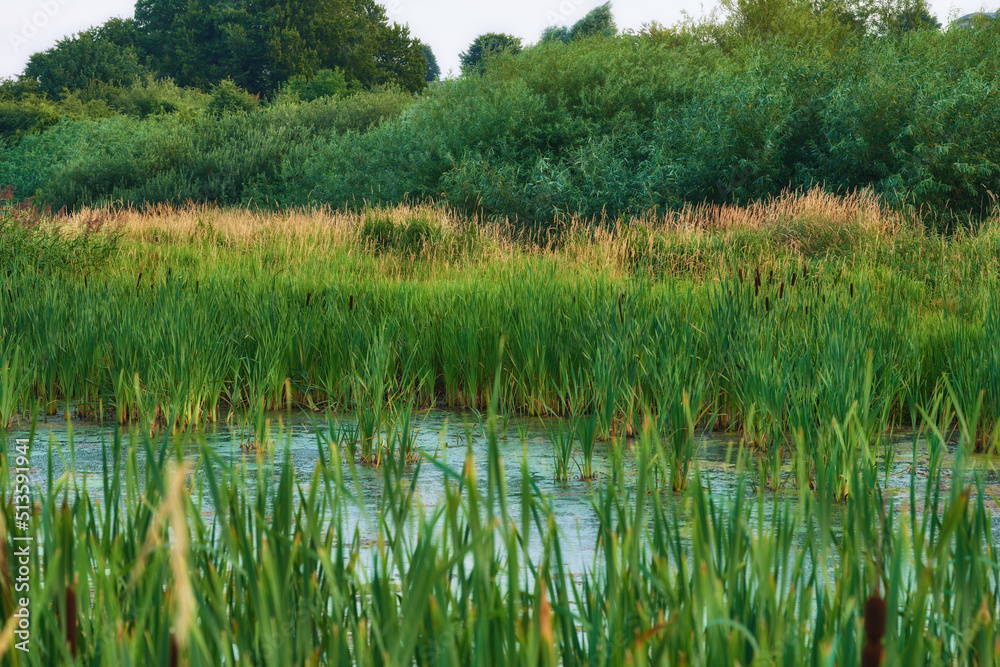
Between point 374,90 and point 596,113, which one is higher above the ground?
point 374,90

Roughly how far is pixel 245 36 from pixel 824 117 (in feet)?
109

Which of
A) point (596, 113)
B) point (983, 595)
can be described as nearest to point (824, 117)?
point (596, 113)

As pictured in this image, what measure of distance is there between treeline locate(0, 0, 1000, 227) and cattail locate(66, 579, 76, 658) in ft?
42.5

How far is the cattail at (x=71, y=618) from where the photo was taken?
3.34 feet

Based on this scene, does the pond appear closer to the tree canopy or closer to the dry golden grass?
the dry golden grass

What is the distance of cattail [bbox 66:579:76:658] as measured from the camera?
1.02 m

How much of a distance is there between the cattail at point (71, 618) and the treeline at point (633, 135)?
42.5 feet

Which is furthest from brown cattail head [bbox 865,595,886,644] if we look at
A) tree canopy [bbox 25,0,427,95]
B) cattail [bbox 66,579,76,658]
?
tree canopy [bbox 25,0,427,95]

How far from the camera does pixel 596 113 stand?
20656 mm

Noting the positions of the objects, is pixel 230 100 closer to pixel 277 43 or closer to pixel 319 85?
pixel 319 85

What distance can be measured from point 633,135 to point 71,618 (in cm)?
1968

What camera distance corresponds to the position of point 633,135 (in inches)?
782

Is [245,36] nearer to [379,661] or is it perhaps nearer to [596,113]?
[596,113]
